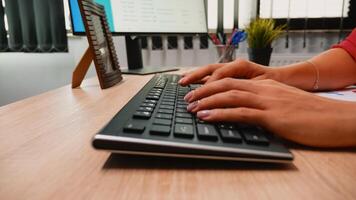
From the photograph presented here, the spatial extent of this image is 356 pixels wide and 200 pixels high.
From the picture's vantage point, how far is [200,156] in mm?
264

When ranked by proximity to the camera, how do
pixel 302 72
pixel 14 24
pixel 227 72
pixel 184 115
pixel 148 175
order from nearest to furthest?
pixel 148 175 → pixel 184 115 → pixel 227 72 → pixel 302 72 → pixel 14 24

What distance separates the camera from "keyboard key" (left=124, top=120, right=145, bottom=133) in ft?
0.93

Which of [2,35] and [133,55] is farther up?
[2,35]

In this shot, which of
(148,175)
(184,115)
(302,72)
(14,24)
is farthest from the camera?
(14,24)

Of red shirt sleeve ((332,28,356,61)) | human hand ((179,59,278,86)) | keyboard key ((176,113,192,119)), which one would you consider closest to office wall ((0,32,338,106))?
red shirt sleeve ((332,28,356,61))

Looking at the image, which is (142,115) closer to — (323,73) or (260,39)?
(323,73)

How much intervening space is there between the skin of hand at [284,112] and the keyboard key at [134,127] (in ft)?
0.29

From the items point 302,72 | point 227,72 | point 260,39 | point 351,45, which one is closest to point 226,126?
point 227,72

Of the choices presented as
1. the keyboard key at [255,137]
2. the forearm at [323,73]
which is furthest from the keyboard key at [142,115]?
the forearm at [323,73]

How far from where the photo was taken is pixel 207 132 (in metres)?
0.29

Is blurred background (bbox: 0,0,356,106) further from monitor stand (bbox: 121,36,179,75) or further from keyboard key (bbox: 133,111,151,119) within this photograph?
keyboard key (bbox: 133,111,151,119)

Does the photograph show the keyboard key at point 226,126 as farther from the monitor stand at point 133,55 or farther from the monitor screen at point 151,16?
the monitor stand at point 133,55

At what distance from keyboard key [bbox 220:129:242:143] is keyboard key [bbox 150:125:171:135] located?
2.2 inches

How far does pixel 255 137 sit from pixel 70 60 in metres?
1.76
